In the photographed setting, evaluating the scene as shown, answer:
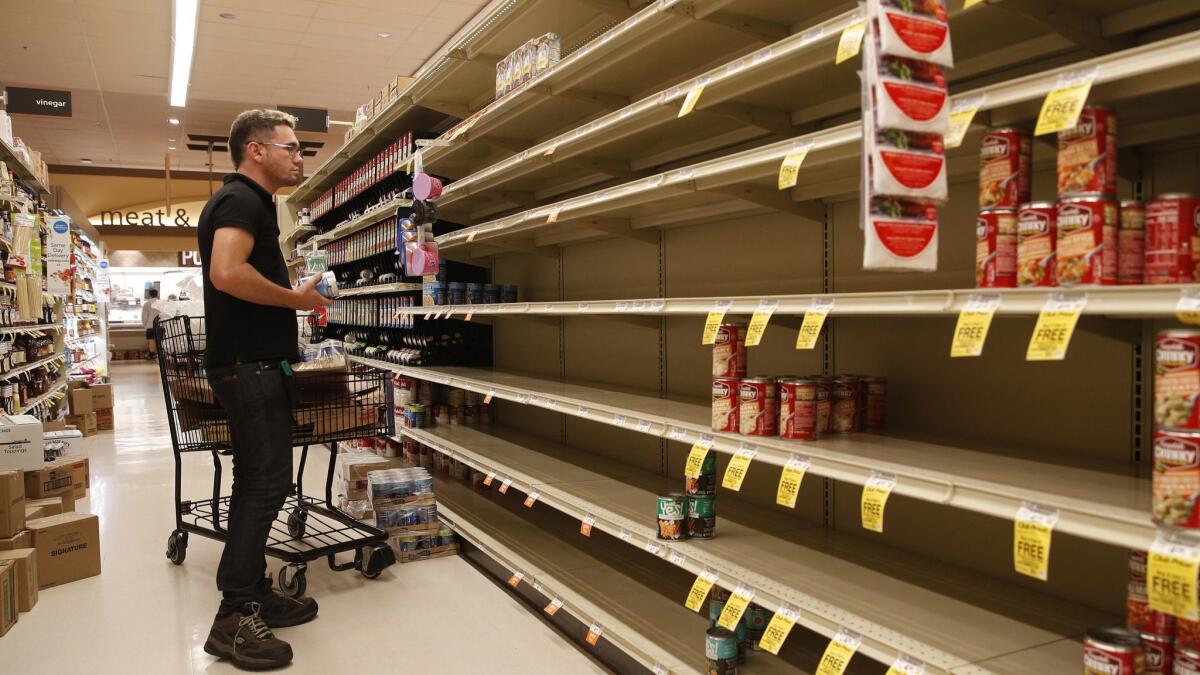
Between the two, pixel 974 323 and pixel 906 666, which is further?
pixel 906 666

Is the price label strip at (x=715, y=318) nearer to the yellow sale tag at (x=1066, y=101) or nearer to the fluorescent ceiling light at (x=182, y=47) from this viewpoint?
the yellow sale tag at (x=1066, y=101)

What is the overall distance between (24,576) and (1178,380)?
380 centimetres

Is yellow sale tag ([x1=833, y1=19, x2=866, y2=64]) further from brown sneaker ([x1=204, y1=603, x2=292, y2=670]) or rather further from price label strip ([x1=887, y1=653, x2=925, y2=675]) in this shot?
brown sneaker ([x1=204, y1=603, x2=292, y2=670])

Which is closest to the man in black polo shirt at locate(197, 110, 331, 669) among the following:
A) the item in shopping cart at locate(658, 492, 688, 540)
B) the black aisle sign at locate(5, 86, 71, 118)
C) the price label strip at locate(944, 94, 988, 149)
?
the item in shopping cart at locate(658, 492, 688, 540)

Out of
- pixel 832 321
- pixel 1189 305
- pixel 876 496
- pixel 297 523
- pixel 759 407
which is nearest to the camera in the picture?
pixel 1189 305

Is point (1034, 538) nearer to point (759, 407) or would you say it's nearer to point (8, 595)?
point (759, 407)

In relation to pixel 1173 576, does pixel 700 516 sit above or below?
below

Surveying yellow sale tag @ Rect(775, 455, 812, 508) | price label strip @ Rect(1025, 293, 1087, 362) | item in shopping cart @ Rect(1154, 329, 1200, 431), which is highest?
price label strip @ Rect(1025, 293, 1087, 362)

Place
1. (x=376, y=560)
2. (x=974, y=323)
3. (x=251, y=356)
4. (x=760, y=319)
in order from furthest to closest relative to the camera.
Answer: (x=376, y=560)
(x=251, y=356)
(x=760, y=319)
(x=974, y=323)

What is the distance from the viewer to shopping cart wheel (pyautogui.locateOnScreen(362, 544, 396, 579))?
11.7ft

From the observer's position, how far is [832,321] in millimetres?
2566

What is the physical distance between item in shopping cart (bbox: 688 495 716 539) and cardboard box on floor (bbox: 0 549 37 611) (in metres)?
2.66

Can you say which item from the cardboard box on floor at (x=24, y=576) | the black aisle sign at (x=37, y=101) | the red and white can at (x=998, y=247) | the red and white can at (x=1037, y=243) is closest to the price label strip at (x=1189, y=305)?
the red and white can at (x=1037, y=243)
